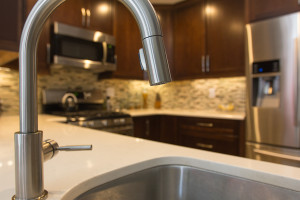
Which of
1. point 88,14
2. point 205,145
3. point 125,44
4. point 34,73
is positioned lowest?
point 205,145

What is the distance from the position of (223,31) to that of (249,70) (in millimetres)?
783

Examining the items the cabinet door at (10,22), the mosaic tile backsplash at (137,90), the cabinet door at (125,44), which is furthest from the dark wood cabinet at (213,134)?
the cabinet door at (10,22)

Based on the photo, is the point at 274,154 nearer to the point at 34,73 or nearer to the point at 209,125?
the point at 209,125

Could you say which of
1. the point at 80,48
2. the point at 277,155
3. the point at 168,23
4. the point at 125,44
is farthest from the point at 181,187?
the point at 168,23

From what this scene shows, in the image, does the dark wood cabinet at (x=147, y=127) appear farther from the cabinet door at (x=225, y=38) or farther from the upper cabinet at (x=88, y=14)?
the upper cabinet at (x=88, y=14)

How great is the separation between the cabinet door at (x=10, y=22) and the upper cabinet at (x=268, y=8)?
2.20 meters

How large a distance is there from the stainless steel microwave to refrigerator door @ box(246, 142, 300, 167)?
6.15 ft

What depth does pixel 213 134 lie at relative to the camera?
2590mm

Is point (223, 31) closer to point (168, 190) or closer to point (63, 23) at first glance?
point (63, 23)

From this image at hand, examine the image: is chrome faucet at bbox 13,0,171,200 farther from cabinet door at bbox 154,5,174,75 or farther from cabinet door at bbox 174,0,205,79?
cabinet door at bbox 154,5,174,75

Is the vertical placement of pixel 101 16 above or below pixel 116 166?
above

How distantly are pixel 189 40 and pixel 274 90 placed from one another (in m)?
1.42

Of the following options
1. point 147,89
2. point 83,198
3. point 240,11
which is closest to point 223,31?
point 240,11

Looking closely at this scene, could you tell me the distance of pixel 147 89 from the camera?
3.76 meters
